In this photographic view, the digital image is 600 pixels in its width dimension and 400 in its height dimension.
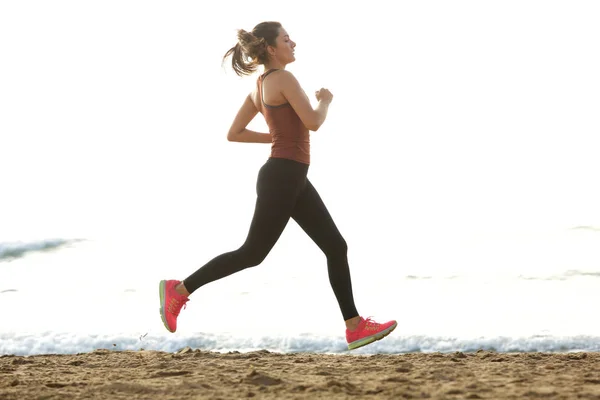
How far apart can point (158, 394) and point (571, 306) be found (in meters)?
5.05

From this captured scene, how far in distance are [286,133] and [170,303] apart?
46.0 inches

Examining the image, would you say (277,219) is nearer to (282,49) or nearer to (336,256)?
(336,256)

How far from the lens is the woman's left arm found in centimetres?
465

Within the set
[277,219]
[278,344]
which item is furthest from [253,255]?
[278,344]

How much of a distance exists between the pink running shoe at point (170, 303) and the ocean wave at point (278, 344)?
0.87 meters

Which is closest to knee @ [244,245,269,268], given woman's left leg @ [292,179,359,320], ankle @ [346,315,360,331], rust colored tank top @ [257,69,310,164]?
woman's left leg @ [292,179,359,320]

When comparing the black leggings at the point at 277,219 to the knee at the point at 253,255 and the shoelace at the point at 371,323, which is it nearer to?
the knee at the point at 253,255

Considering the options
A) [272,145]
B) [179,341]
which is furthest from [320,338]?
[272,145]

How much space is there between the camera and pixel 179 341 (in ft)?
19.8

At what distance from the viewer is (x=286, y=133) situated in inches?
169

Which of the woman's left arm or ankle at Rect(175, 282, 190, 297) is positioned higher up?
the woman's left arm

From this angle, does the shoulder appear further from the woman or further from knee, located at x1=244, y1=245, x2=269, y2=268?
knee, located at x1=244, y1=245, x2=269, y2=268

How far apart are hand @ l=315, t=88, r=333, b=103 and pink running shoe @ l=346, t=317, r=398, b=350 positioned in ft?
4.17

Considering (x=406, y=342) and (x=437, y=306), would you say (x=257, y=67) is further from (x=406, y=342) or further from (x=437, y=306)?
(x=437, y=306)
